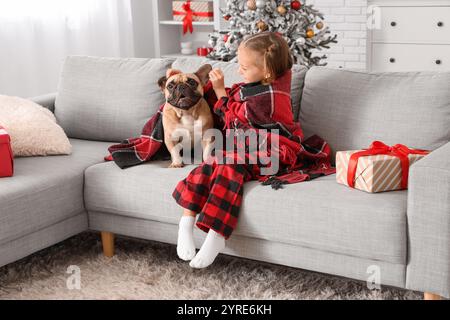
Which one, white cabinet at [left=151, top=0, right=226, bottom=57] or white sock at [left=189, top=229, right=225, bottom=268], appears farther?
white cabinet at [left=151, top=0, right=226, bottom=57]

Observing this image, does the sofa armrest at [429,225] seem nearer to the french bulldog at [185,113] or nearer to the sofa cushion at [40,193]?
the french bulldog at [185,113]

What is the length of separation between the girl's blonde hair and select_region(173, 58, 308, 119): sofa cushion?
27cm

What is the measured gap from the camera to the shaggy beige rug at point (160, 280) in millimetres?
2416

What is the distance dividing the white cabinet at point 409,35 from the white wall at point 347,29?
14.7 inches

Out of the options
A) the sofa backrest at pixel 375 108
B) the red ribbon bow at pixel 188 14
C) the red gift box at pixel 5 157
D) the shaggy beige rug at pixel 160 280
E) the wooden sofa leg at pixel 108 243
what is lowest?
the shaggy beige rug at pixel 160 280

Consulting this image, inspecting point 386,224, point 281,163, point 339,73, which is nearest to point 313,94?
point 339,73

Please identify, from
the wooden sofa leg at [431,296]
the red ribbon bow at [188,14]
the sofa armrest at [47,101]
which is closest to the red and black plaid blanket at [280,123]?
the wooden sofa leg at [431,296]

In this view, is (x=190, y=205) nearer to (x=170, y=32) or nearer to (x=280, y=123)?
(x=280, y=123)

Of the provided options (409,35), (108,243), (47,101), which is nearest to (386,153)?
(108,243)

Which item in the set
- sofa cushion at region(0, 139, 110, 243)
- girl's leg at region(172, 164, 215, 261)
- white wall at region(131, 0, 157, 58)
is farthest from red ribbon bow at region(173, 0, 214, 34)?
girl's leg at region(172, 164, 215, 261)

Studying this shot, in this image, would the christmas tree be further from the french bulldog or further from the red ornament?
the french bulldog

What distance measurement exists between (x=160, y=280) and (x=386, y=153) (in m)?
0.93

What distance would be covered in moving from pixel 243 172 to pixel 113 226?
641 mm

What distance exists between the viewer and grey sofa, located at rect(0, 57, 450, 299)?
2109 millimetres
